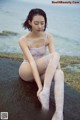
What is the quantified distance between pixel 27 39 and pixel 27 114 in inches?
17.2

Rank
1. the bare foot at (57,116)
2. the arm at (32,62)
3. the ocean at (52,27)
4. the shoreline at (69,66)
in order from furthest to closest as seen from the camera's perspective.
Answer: the ocean at (52,27), the shoreline at (69,66), the arm at (32,62), the bare foot at (57,116)

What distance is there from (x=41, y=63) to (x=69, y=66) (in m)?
0.92

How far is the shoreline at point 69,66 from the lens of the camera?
2.13 meters

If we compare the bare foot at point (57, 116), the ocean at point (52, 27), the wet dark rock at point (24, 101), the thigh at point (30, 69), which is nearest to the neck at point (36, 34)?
the thigh at point (30, 69)

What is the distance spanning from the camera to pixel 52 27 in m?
2.31

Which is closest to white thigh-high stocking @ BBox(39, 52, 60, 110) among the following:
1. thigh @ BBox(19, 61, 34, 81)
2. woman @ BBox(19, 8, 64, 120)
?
woman @ BBox(19, 8, 64, 120)

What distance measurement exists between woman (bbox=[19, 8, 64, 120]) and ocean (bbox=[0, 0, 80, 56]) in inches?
31.8

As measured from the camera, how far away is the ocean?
2.30m

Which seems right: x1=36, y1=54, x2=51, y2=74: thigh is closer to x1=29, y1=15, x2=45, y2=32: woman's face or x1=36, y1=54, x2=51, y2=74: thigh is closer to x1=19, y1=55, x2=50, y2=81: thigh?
x1=19, y1=55, x2=50, y2=81: thigh

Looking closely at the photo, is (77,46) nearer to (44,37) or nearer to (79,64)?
(79,64)

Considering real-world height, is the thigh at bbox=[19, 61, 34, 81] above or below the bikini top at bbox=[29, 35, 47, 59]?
below

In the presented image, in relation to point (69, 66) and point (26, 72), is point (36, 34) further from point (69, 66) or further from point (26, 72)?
point (69, 66)

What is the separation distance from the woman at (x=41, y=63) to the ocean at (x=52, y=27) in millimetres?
807

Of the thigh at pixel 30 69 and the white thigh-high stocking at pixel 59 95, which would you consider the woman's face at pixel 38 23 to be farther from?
the white thigh-high stocking at pixel 59 95
